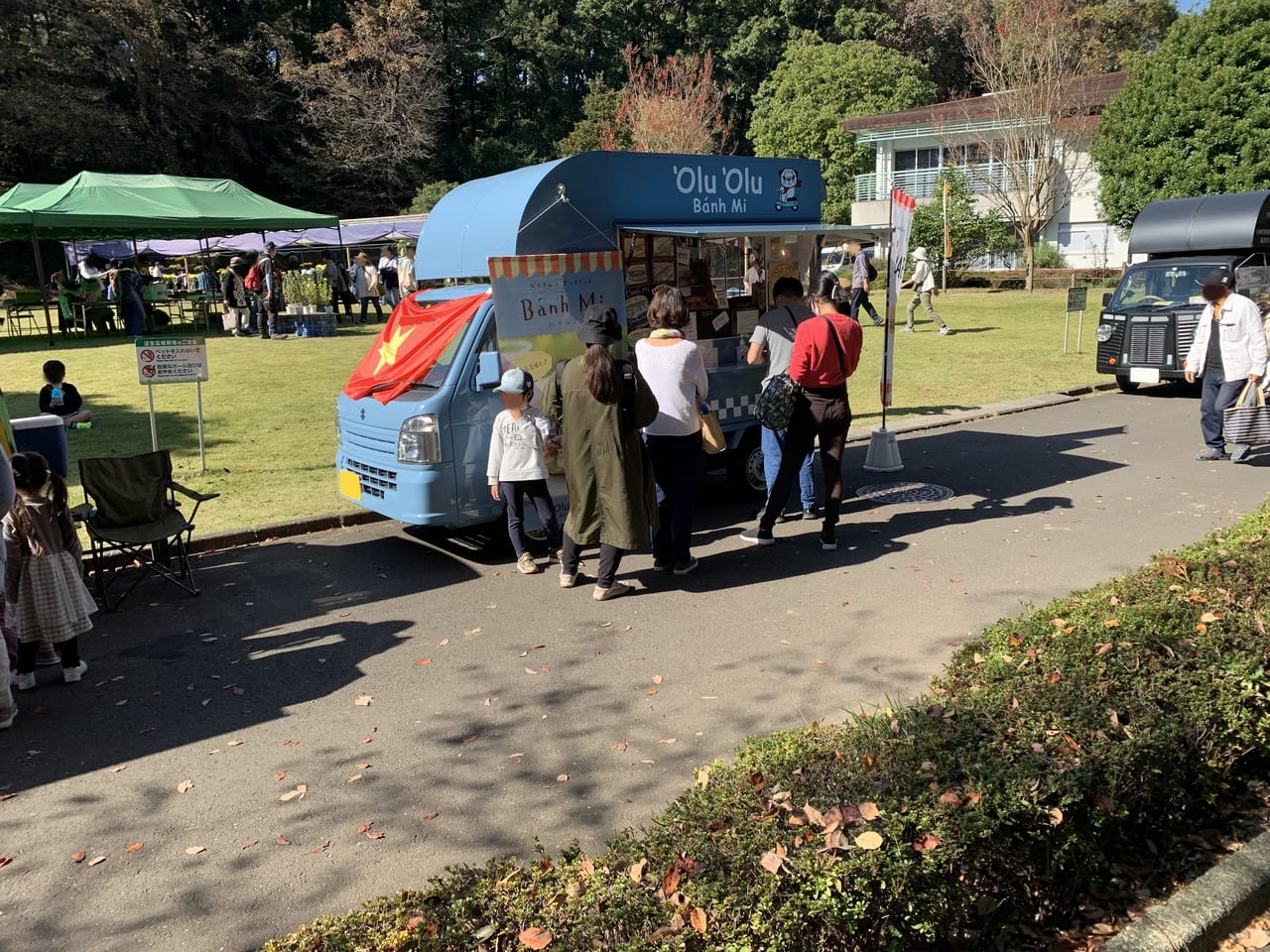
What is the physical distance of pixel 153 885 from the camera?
11.7ft

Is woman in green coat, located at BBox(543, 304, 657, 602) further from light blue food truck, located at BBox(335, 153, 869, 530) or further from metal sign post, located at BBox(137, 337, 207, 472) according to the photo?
metal sign post, located at BBox(137, 337, 207, 472)

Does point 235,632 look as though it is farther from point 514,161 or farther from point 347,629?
point 514,161

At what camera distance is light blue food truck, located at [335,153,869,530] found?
6977 mm

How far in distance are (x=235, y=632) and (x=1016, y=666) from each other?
180 inches

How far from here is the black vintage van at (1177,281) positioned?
1345 centimetres

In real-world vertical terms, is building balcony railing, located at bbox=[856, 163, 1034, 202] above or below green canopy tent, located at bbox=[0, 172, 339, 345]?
above

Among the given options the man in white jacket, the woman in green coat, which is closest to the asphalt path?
the woman in green coat

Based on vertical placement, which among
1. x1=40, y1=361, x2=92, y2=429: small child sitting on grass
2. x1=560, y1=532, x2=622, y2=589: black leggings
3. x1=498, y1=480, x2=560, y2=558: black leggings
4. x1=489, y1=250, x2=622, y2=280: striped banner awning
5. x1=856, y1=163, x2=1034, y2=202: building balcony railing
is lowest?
x1=560, y1=532, x2=622, y2=589: black leggings

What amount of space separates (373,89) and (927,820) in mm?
42983

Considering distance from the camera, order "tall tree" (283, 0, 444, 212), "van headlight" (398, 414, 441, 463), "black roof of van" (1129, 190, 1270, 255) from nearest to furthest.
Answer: "van headlight" (398, 414, 441, 463) < "black roof of van" (1129, 190, 1270, 255) < "tall tree" (283, 0, 444, 212)

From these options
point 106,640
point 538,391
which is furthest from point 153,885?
point 538,391

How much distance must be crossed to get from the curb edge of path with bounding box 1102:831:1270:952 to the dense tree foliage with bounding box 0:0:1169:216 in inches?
1521

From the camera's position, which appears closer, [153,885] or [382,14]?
[153,885]

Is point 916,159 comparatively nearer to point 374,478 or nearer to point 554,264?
point 554,264
